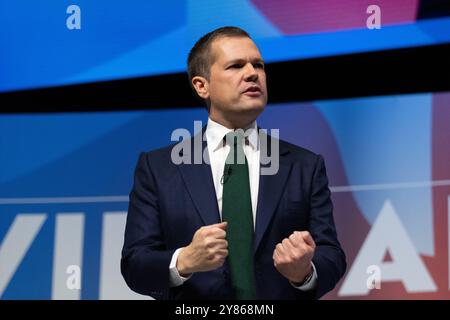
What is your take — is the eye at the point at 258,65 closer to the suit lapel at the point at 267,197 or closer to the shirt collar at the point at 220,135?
the shirt collar at the point at 220,135

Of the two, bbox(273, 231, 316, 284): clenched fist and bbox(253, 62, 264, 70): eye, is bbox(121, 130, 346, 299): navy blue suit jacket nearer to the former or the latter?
bbox(273, 231, 316, 284): clenched fist

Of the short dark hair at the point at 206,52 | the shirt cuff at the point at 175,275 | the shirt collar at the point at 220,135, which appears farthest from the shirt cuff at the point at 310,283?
the short dark hair at the point at 206,52

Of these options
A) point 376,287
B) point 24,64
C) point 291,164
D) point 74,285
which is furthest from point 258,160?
point 24,64

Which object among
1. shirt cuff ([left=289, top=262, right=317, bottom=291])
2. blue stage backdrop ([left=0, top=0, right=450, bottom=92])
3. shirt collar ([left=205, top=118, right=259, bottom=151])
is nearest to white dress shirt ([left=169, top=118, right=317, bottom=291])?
shirt collar ([left=205, top=118, right=259, bottom=151])

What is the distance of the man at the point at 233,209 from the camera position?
87.1 inches

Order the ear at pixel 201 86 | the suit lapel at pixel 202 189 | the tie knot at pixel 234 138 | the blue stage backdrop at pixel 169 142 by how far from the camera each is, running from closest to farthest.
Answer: the suit lapel at pixel 202 189
the tie knot at pixel 234 138
the ear at pixel 201 86
the blue stage backdrop at pixel 169 142

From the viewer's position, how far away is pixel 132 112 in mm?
3107

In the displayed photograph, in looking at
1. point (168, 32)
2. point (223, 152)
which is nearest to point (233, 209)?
point (223, 152)

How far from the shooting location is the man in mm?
2213

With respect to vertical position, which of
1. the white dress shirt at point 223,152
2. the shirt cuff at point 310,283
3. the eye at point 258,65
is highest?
the eye at point 258,65

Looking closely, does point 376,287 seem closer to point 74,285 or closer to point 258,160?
point 258,160

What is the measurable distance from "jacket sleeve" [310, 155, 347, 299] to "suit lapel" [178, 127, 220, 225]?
31cm

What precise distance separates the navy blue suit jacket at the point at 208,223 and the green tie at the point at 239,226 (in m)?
0.02

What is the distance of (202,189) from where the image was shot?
7.55 ft
